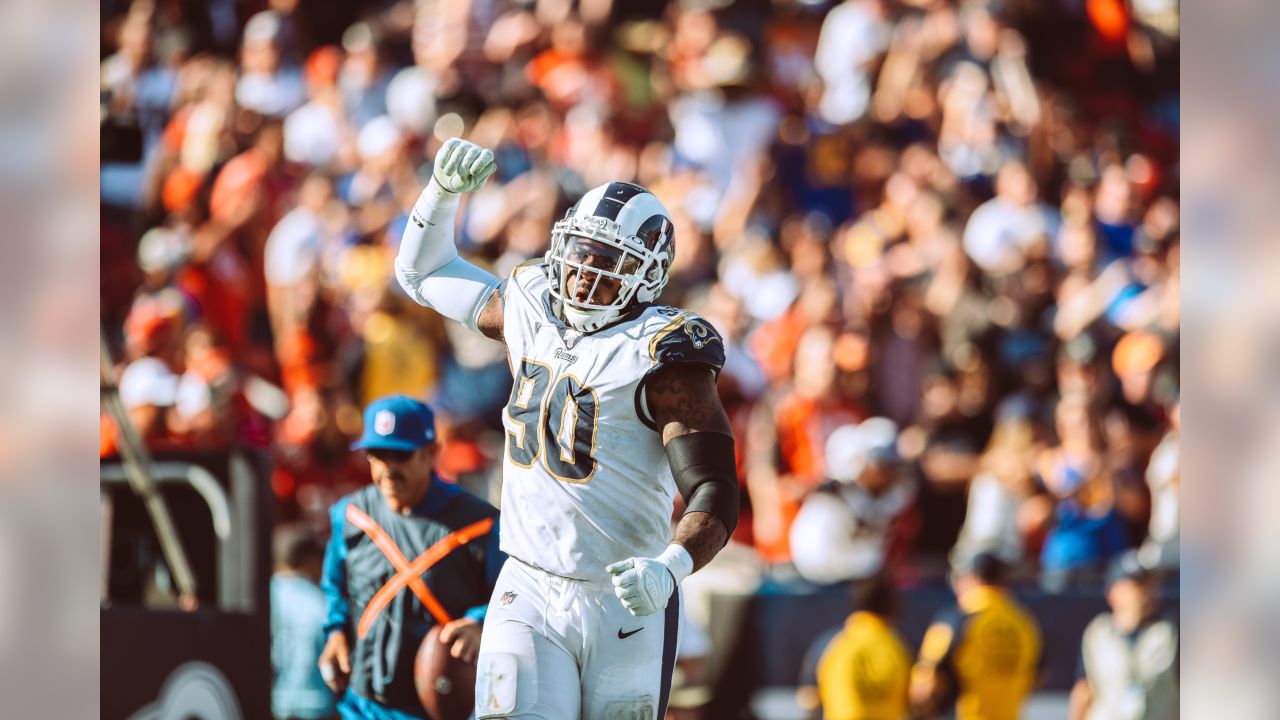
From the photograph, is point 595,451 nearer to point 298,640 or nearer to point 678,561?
point 678,561

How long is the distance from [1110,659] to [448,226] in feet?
16.3

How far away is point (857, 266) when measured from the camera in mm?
11062

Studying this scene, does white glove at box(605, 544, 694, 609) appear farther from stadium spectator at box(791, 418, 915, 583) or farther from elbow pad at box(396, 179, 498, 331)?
stadium spectator at box(791, 418, 915, 583)

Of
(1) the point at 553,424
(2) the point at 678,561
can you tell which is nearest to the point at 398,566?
(1) the point at 553,424

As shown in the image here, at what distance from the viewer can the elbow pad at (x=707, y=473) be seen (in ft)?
15.7

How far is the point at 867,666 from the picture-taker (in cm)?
856

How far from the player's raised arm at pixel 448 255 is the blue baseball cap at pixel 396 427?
0.93 metres

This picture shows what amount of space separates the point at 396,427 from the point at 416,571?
1.73 ft

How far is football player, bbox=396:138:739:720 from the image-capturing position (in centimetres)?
491

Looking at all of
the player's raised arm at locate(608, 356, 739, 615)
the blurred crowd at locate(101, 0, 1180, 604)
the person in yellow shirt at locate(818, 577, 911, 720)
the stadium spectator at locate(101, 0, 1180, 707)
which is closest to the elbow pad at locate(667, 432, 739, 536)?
the player's raised arm at locate(608, 356, 739, 615)

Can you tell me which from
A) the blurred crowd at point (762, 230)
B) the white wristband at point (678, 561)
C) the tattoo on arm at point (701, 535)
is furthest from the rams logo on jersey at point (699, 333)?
the blurred crowd at point (762, 230)

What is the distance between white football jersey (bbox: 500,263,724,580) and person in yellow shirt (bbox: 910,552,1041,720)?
3986 millimetres
